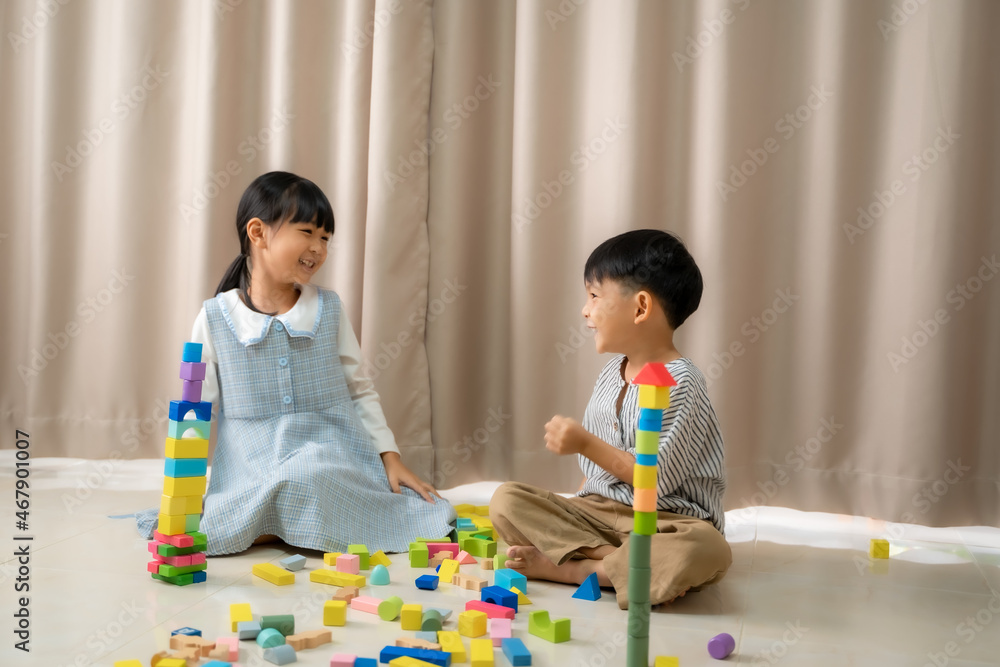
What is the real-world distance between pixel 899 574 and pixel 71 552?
58.8 inches

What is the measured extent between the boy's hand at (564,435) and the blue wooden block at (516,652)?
29 centimetres

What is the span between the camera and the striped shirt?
4.90ft

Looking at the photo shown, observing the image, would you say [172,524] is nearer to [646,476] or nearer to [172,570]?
[172,570]

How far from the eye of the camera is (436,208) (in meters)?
2.20

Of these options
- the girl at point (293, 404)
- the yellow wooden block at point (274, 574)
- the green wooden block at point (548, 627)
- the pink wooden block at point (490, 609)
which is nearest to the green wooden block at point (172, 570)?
the yellow wooden block at point (274, 574)

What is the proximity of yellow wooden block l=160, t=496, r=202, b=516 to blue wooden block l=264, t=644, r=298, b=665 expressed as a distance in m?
0.40

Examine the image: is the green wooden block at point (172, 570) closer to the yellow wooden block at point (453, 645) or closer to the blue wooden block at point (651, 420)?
the yellow wooden block at point (453, 645)

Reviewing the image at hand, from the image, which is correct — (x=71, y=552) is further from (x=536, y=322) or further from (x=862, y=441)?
(x=862, y=441)

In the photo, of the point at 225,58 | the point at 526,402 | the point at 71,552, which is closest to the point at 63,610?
the point at 71,552

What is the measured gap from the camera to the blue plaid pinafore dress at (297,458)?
5.46ft

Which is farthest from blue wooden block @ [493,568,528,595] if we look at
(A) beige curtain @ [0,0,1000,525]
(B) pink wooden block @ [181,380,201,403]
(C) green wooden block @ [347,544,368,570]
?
(A) beige curtain @ [0,0,1000,525]

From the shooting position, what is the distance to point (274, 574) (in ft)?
4.80

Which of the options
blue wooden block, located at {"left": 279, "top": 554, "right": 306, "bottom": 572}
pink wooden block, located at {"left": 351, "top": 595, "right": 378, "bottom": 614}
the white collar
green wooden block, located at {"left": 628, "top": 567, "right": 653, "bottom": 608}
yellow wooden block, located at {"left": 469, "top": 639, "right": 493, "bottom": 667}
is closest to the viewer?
green wooden block, located at {"left": 628, "top": 567, "right": 653, "bottom": 608}

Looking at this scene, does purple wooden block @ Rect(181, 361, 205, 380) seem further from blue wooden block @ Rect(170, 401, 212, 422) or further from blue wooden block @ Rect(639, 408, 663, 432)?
blue wooden block @ Rect(639, 408, 663, 432)
